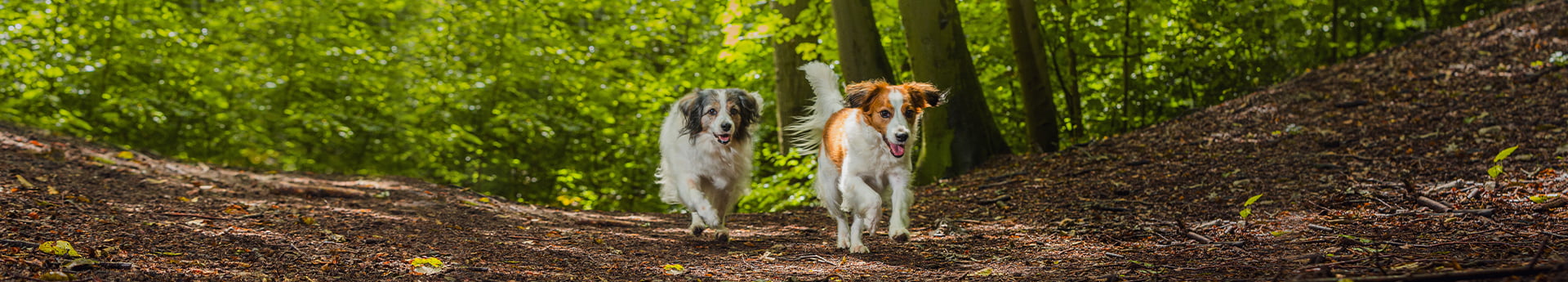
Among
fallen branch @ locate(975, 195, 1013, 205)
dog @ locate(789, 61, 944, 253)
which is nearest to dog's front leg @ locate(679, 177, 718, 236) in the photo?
dog @ locate(789, 61, 944, 253)

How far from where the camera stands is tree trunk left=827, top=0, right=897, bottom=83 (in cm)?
946

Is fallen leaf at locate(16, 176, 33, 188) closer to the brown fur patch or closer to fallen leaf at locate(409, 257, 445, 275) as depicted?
fallen leaf at locate(409, 257, 445, 275)

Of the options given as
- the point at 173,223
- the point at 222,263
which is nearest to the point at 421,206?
the point at 173,223

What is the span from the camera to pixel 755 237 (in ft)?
23.0

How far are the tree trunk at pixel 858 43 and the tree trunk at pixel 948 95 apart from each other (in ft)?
1.09

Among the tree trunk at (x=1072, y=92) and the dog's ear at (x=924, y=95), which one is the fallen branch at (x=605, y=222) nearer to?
the dog's ear at (x=924, y=95)

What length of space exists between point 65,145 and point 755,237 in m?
6.28

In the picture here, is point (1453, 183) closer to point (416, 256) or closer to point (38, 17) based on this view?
point (416, 256)

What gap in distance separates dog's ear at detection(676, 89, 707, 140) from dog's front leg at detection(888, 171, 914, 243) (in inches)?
58.3

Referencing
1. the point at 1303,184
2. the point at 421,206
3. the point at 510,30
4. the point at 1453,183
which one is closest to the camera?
the point at 1453,183

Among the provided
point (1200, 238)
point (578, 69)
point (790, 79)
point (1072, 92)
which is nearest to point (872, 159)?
point (1200, 238)

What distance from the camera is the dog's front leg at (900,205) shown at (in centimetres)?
557

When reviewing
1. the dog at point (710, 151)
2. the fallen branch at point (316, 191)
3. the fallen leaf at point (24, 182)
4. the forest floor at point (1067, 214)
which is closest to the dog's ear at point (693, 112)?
the dog at point (710, 151)

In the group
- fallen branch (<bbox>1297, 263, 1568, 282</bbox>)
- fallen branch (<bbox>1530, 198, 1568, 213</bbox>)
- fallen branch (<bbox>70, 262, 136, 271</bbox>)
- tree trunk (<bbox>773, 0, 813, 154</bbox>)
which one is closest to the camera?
fallen branch (<bbox>1297, 263, 1568, 282</bbox>)
